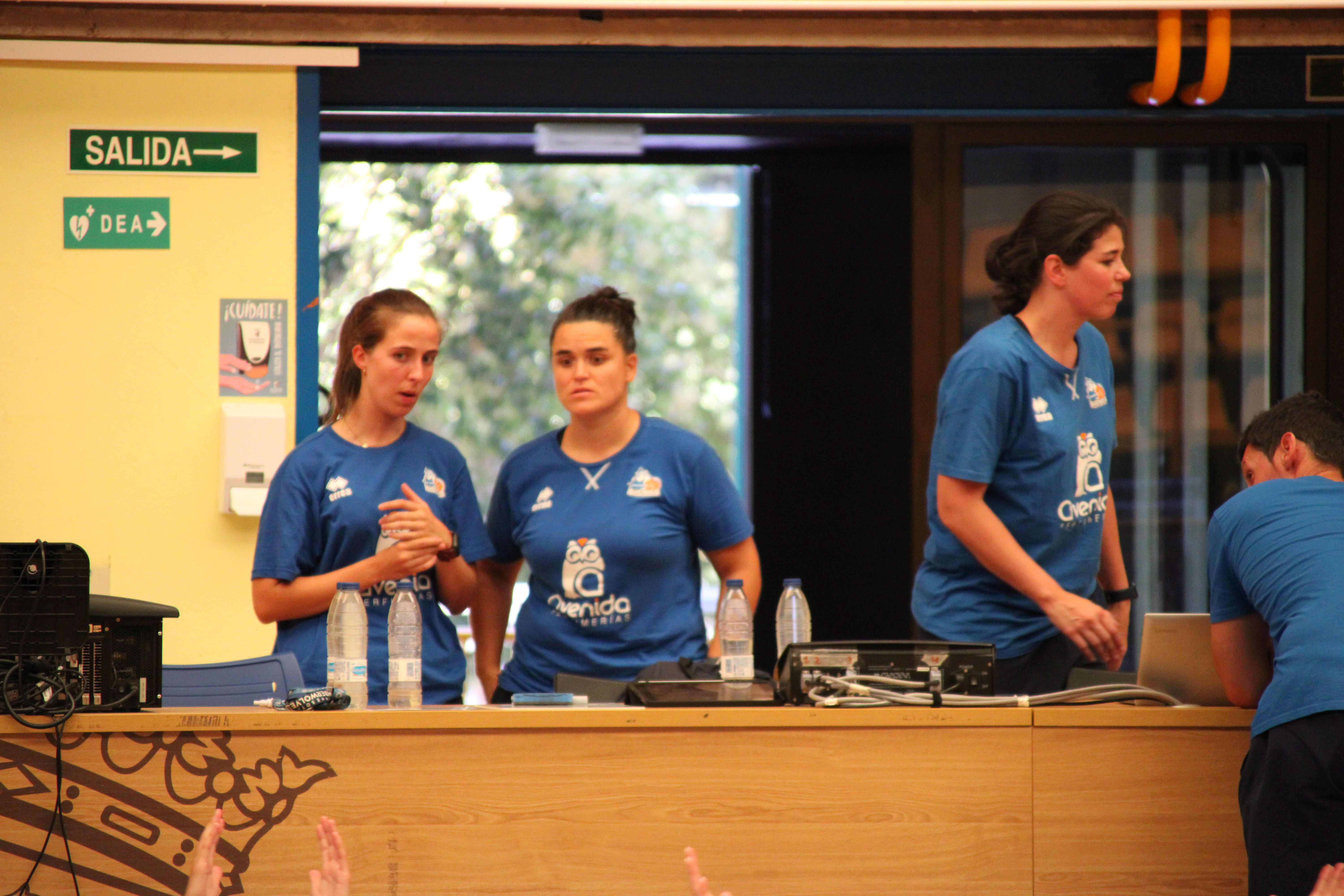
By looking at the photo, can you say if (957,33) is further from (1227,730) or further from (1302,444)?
(1227,730)

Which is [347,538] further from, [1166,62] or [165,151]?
[1166,62]

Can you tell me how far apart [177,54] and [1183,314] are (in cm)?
314

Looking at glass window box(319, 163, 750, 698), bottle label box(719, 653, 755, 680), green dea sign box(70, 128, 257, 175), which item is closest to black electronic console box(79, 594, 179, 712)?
bottle label box(719, 653, 755, 680)

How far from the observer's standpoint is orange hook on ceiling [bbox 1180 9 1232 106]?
3.64 metres

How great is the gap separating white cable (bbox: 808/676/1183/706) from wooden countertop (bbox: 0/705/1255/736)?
0.06 feet

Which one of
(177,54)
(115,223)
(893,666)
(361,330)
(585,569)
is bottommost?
(893,666)

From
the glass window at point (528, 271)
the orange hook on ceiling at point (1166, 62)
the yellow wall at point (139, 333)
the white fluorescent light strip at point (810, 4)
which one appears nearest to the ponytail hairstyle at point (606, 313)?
the white fluorescent light strip at point (810, 4)

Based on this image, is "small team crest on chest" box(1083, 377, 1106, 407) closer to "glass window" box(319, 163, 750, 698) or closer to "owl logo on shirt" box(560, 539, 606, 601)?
"owl logo on shirt" box(560, 539, 606, 601)

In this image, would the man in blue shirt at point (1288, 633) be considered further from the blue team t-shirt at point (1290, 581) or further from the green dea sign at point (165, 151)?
the green dea sign at point (165, 151)

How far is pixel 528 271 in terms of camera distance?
8.73m

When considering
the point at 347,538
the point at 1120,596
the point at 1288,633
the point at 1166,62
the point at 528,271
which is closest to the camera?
the point at 1288,633

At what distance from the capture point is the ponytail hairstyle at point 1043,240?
2.89m

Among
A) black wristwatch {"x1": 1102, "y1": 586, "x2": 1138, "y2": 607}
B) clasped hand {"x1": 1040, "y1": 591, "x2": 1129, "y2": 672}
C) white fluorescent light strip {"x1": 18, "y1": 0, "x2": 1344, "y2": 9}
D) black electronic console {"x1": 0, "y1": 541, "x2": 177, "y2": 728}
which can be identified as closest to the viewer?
black electronic console {"x1": 0, "y1": 541, "x2": 177, "y2": 728}

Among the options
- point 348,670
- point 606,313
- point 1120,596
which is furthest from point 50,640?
point 1120,596
